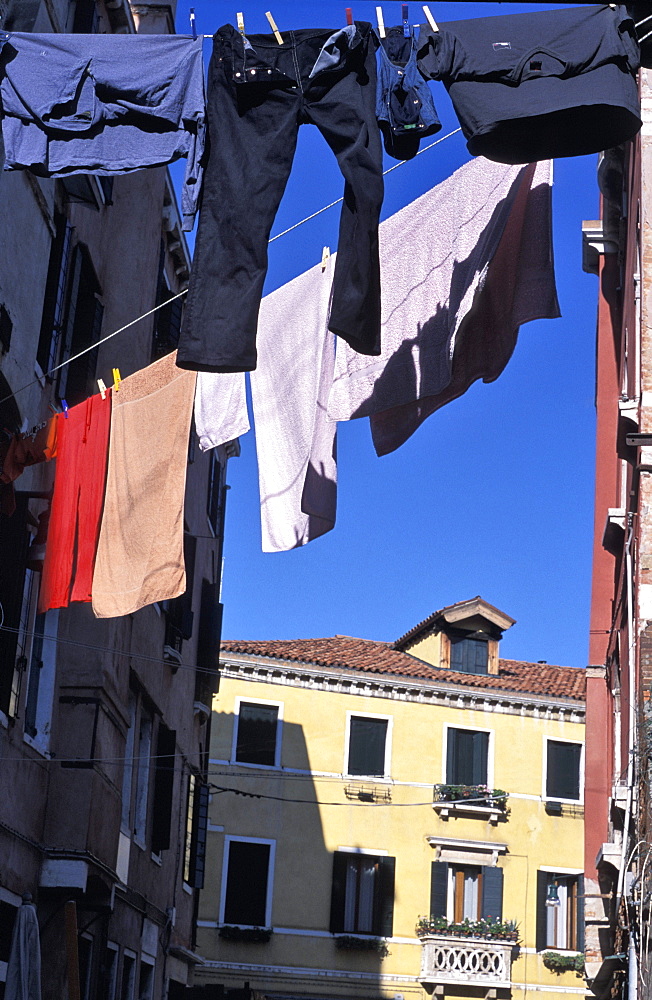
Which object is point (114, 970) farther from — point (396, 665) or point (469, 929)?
point (396, 665)

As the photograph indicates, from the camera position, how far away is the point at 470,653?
33312 millimetres

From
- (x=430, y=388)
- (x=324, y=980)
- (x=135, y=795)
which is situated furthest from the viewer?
(x=324, y=980)

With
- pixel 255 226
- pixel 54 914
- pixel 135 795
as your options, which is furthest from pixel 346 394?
pixel 135 795

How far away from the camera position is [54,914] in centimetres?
1183

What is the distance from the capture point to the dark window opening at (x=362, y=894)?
28453mm

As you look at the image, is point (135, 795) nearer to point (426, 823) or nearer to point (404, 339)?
point (404, 339)

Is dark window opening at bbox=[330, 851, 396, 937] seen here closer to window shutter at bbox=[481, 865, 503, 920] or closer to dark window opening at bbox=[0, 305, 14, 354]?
window shutter at bbox=[481, 865, 503, 920]

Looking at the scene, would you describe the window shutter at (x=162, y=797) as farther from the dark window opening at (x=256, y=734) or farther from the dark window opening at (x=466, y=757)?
the dark window opening at (x=466, y=757)

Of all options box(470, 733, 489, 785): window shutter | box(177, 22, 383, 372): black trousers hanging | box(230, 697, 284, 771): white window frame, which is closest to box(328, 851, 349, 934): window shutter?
box(230, 697, 284, 771): white window frame

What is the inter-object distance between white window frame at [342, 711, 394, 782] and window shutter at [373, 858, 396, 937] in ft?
6.00

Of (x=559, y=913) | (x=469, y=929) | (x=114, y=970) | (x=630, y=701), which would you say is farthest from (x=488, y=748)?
(x=630, y=701)

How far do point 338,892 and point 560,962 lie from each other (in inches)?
200

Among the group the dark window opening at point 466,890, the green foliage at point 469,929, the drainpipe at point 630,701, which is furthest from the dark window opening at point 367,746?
the drainpipe at point 630,701

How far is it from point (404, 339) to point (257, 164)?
187 centimetres
